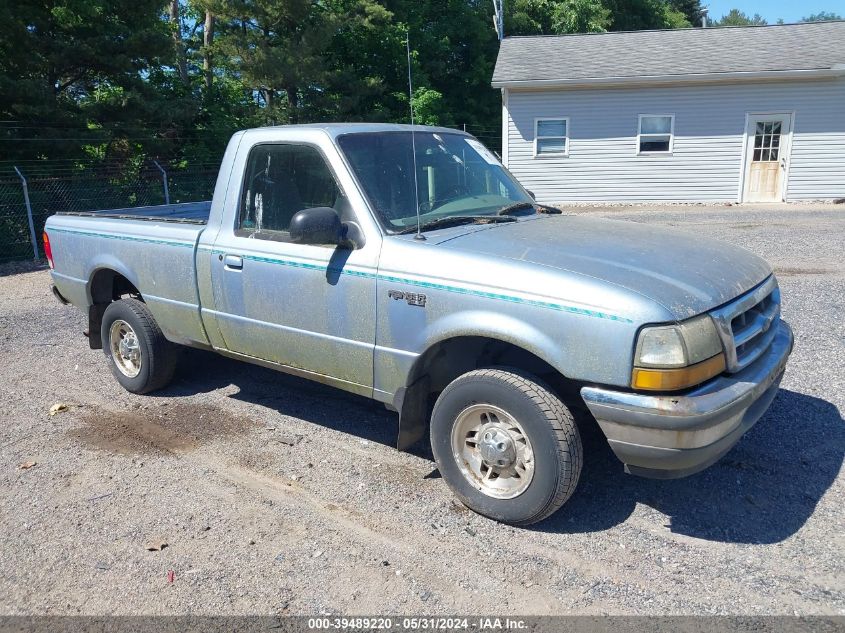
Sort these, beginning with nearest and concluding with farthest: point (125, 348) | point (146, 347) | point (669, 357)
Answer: point (669, 357)
point (146, 347)
point (125, 348)

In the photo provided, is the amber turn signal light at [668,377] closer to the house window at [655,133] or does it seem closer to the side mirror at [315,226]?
the side mirror at [315,226]

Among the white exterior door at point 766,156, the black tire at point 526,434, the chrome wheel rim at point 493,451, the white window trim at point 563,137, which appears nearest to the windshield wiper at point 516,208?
the black tire at point 526,434

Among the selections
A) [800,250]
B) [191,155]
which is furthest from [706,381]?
[191,155]

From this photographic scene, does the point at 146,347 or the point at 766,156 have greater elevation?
the point at 766,156

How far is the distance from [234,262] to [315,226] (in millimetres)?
1071

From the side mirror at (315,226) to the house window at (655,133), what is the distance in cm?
1765

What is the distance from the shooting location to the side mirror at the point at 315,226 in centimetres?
383

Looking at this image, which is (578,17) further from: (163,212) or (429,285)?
(429,285)

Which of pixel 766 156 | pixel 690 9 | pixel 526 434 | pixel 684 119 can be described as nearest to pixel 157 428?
pixel 526 434

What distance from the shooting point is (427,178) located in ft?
14.9

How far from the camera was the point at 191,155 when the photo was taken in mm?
18688

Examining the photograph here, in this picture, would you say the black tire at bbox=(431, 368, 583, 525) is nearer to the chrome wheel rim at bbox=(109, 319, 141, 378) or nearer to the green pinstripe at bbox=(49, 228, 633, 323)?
the green pinstripe at bbox=(49, 228, 633, 323)

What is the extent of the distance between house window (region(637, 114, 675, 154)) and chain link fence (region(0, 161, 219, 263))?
38.0 ft

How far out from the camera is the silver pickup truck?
3.27 metres
